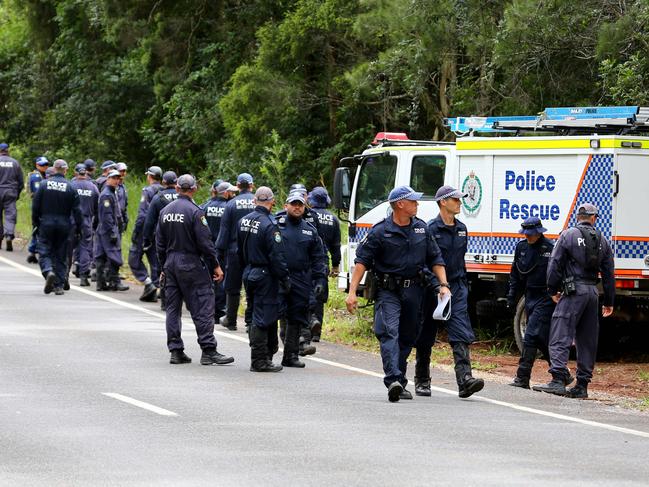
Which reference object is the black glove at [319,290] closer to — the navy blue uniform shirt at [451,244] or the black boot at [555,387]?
the navy blue uniform shirt at [451,244]

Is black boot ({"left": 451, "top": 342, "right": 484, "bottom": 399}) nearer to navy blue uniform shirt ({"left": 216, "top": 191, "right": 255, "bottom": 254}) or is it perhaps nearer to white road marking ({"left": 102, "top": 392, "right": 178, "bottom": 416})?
Result: white road marking ({"left": 102, "top": 392, "right": 178, "bottom": 416})

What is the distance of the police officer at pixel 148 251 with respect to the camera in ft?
66.2

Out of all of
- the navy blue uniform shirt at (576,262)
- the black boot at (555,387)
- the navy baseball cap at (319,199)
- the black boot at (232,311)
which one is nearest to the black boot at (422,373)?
the black boot at (555,387)

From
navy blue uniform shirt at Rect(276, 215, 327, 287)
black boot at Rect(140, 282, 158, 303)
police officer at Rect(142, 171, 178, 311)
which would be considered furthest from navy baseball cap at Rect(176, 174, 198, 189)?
black boot at Rect(140, 282, 158, 303)

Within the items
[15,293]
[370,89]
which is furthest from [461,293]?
[370,89]

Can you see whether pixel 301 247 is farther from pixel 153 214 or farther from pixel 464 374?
pixel 153 214

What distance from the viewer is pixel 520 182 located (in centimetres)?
1673

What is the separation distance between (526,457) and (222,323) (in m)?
9.43

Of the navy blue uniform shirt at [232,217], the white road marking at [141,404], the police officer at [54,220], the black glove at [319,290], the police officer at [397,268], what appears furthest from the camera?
the police officer at [54,220]

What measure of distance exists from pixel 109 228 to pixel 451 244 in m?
9.64

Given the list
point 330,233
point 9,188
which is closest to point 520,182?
point 330,233

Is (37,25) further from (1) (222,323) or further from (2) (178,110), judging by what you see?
(1) (222,323)

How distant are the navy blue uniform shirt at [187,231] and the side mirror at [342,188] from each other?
14.7 feet

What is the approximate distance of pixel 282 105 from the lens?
30.1m
